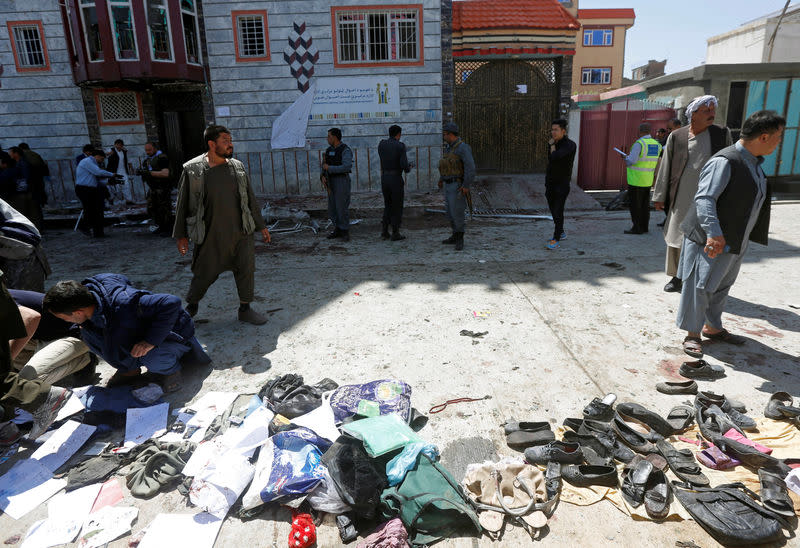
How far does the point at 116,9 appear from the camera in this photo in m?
13.1

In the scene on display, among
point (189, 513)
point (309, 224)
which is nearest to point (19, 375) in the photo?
point (189, 513)

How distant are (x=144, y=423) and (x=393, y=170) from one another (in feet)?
18.1

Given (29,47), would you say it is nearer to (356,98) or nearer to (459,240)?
(356,98)

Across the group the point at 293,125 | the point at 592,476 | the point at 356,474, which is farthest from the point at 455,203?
the point at 293,125

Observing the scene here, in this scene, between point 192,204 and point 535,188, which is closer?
point 192,204

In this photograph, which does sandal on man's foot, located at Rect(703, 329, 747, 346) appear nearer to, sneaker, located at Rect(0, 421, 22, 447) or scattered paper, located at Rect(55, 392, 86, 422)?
scattered paper, located at Rect(55, 392, 86, 422)

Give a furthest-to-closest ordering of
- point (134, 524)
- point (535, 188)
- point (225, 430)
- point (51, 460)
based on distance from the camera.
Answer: point (535, 188) → point (225, 430) → point (51, 460) → point (134, 524)

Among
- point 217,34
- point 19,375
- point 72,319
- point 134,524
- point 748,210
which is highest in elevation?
point 217,34

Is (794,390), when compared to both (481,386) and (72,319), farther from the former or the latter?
(72,319)

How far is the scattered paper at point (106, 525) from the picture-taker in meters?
2.33

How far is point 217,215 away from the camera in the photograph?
4.52 metres

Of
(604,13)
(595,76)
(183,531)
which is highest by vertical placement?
(604,13)

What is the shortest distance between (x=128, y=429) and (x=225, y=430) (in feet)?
2.04

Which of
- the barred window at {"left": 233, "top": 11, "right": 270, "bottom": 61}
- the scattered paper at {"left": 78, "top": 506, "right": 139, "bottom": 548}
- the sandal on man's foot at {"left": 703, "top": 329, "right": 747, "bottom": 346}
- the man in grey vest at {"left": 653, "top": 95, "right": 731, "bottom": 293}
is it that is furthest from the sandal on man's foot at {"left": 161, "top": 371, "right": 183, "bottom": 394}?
the barred window at {"left": 233, "top": 11, "right": 270, "bottom": 61}
